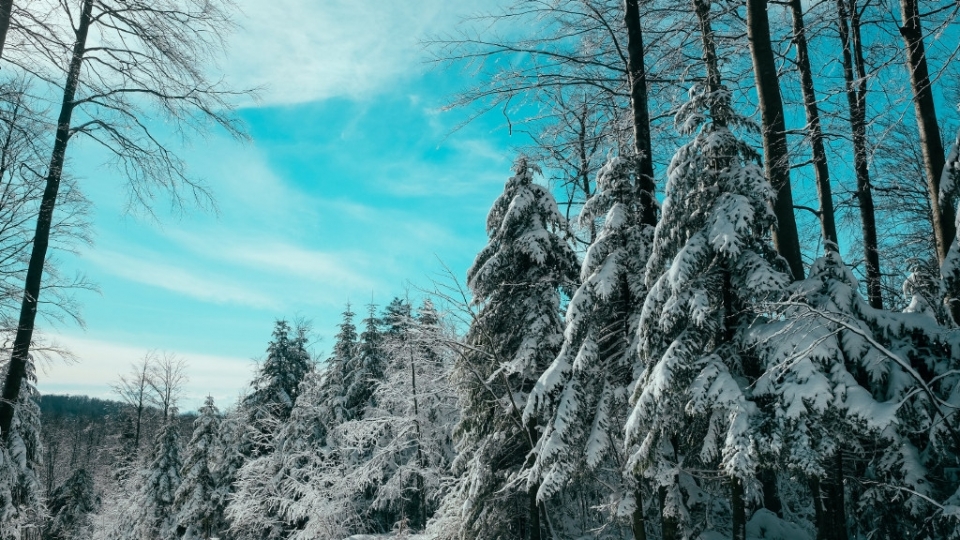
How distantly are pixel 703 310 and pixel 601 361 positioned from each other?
298 centimetres

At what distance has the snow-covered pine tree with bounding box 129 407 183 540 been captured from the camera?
30.3 metres

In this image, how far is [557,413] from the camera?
29.3ft

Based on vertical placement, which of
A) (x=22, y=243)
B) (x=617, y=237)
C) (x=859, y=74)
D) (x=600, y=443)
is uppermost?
(x=859, y=74)

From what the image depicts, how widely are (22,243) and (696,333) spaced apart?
1299 cm

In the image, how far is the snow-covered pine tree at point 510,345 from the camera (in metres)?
12.1

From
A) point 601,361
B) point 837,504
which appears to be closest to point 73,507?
point 601,361

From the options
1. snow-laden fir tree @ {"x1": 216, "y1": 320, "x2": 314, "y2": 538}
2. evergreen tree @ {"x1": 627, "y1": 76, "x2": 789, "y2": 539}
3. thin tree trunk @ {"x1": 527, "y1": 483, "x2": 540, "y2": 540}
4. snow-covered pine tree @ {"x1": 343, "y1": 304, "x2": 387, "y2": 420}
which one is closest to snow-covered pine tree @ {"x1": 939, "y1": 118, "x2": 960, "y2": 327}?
evergreen tree @ {"x1": 627, "y1": 76, "x2": 789, "y2": 539}

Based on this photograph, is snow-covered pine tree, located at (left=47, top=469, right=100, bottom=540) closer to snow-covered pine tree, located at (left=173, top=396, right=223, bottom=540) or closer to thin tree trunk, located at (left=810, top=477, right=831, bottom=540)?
snow-covered pine tree, located at (left=173, top=396, right=223, bottom=540)

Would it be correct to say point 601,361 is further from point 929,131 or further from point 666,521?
point 929,131

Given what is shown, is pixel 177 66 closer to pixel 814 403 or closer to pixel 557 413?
pixel 557 413

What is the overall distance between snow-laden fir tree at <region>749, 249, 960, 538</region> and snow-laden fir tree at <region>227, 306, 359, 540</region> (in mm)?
16091

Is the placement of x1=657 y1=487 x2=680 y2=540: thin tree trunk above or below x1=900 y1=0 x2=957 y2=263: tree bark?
below

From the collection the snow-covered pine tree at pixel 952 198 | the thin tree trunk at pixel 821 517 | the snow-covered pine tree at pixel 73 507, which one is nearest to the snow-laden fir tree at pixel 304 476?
the thin tree trunk at pixel 821 517

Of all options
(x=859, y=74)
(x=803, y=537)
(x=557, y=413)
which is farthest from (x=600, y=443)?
(x=859, y=74)
